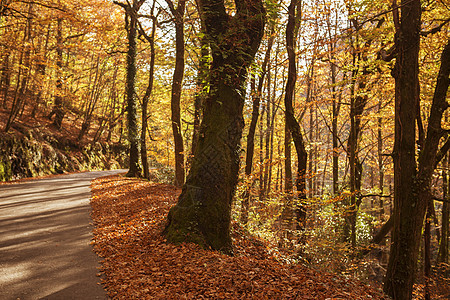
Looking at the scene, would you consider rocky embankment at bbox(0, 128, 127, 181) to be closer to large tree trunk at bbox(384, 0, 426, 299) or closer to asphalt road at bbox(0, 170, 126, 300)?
asphalt road at bbox(0, 170, 126, 300)

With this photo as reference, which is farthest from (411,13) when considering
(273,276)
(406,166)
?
(273,276)

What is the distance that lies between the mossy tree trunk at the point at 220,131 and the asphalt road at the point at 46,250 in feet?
5.74

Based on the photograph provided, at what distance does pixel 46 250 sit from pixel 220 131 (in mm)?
4223

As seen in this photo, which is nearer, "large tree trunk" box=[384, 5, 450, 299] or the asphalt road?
the asphalt road

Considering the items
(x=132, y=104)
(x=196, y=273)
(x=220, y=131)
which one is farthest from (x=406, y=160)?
(x=132, y=104)

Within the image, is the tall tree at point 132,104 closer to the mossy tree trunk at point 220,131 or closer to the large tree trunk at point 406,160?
the mossy tree trunk at point 220,131

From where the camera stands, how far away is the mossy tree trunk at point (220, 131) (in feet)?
19.0

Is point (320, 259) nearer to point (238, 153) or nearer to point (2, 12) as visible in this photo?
point (238, 153)

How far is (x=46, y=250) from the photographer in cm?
561

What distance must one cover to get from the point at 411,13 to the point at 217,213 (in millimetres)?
4970

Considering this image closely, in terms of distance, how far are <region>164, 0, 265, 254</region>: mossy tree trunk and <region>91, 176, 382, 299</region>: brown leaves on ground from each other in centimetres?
55

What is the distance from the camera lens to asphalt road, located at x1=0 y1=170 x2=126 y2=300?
13.7 ft

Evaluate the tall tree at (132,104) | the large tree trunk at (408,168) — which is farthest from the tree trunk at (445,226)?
the tall tree at (132,104)

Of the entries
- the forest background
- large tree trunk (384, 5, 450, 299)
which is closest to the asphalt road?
the forest background
